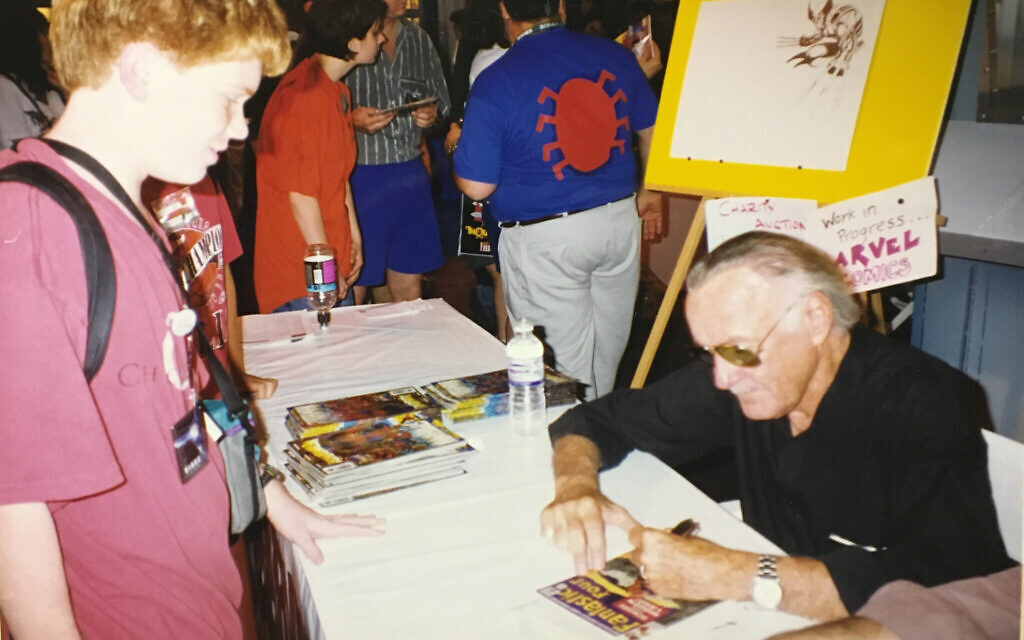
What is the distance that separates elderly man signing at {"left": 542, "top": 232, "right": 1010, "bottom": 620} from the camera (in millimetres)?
1117

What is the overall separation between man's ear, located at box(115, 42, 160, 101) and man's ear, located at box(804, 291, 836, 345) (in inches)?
41.0

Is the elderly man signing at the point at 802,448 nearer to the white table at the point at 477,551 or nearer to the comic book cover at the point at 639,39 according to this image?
the white table at the point at 477,551

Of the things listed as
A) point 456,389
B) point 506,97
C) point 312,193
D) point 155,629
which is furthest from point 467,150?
point 155,629

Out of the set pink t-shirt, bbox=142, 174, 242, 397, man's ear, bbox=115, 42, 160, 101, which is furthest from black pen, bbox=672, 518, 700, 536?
man's ear, bbox=115, 42, 160, 101

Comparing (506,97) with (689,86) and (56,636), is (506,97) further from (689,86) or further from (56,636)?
(56,636)

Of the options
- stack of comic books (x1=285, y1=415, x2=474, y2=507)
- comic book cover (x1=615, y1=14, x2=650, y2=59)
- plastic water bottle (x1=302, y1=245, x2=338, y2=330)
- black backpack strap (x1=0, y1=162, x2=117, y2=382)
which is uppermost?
comic book cover (x1=615, y1=14, x2=650, y2=59)

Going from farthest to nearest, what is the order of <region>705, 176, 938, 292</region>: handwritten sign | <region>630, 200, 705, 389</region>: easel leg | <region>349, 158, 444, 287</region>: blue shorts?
1. <region>349, 158, 444, 287</region>: blue shorts
2. <region>630, 200, 705, 389</region>: easel leg
3. <region>705, 176, 938, 292</region>: handwritten sign

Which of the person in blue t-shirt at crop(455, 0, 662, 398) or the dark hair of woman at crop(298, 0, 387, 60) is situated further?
the dark hair of woman at crop(298, 0, 387, 60)

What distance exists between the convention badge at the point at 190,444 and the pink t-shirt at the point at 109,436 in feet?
0.04

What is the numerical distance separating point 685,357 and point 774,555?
321 centimetres

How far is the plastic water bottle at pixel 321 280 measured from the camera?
2.32 m

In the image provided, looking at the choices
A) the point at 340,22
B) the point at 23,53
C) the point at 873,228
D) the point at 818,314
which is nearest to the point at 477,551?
the point at 818,314

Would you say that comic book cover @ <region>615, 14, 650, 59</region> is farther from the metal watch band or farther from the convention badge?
the convention badge

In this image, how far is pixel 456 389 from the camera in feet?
5.91
